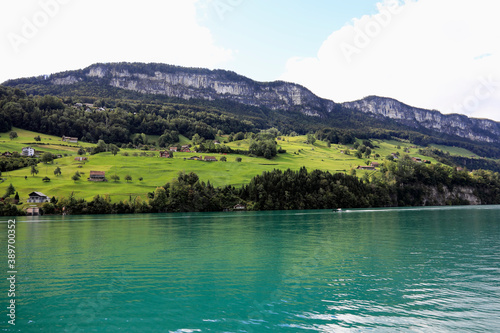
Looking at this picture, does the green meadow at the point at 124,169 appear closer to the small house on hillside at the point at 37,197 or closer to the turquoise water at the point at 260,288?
the small house on hillside at the point at 37,197

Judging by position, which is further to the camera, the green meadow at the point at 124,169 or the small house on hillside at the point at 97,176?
the small house on hillside at the point at 97,176

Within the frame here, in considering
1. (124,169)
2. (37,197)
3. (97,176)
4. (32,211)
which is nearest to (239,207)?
(124,169)

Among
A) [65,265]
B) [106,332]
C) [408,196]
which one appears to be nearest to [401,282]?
[106,332]

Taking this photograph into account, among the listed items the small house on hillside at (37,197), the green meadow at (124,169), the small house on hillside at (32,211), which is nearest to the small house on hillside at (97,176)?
the green meadow at (124,169)

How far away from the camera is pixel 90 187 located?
11894 cm

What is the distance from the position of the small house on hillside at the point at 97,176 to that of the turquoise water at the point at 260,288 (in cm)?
9326

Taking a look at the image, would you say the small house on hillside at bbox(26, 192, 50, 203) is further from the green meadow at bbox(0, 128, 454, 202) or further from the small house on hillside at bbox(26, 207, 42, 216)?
the small house on hillside at bbox(26, 207, 42, 216)

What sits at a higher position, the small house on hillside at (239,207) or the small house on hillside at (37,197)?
the small house on hillside at (37,197)

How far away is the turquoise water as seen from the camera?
1634cm

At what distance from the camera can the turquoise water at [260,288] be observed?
1634 centimetres

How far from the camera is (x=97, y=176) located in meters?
129

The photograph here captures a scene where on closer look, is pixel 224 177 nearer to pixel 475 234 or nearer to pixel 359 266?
pixel 475 234

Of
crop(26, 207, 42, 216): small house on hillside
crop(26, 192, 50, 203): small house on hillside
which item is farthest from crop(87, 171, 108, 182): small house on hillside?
crop(26, 207, 42, 216): small house on hillside

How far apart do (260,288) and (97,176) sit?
123 meters
